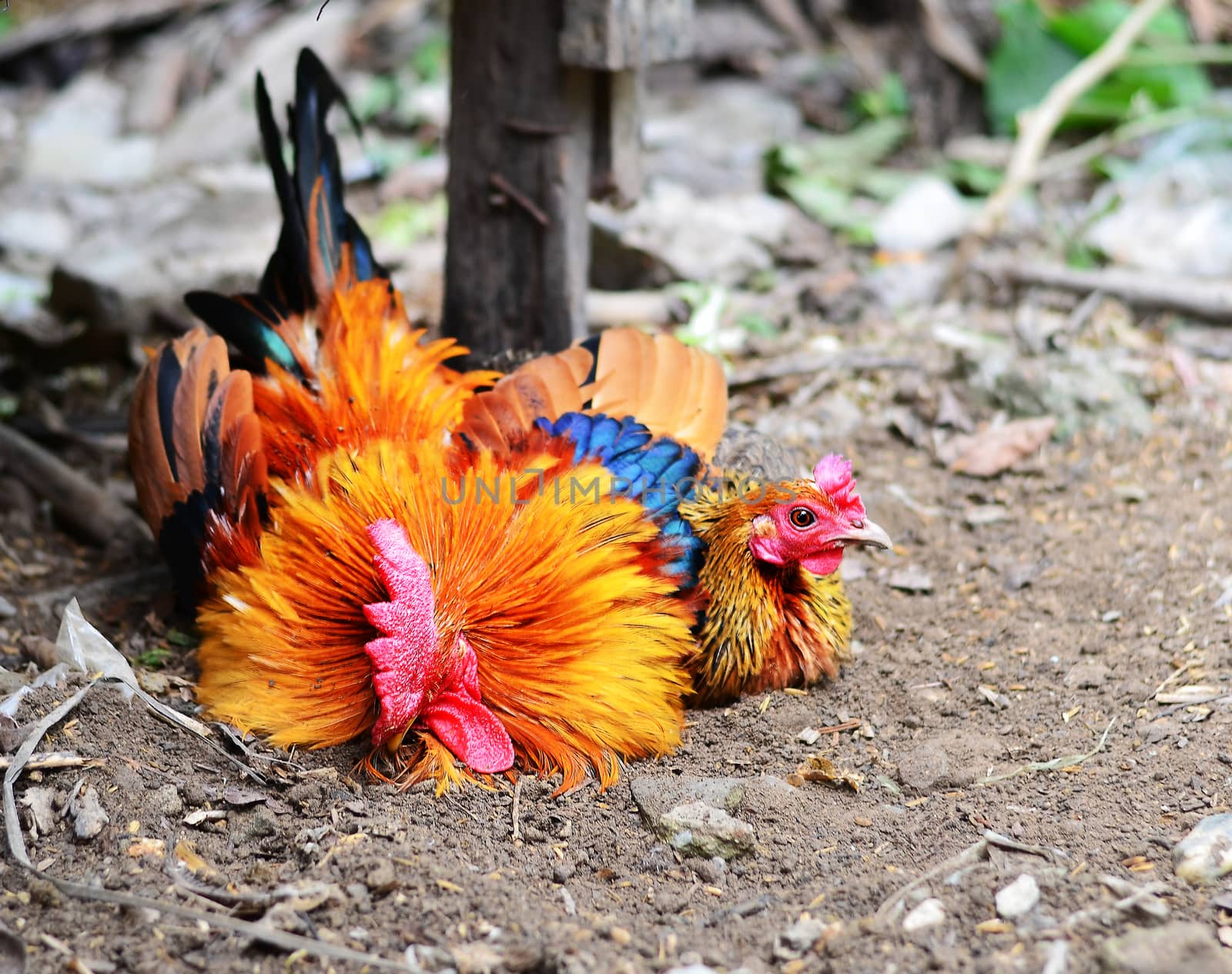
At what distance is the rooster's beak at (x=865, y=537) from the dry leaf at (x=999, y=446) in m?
1.47

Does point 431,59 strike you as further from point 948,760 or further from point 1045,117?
point 948,760

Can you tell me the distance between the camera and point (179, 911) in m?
2.39

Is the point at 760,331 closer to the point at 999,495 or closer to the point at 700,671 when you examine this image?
the point at 999,495

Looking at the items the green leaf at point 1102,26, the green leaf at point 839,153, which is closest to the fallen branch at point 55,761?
the green leaf at point 839,153

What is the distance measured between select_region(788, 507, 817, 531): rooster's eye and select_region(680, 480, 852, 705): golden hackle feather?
52 mm

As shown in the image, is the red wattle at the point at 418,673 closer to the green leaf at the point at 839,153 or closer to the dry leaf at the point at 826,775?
the dry leaf at the point at 826,775

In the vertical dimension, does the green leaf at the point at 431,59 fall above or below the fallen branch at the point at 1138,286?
above

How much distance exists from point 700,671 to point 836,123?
5755 millimetres

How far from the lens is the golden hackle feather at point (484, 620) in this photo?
311cm

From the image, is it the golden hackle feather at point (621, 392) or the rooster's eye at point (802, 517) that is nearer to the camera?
the rooster's eye at point (802, 517)

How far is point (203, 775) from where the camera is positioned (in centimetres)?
299

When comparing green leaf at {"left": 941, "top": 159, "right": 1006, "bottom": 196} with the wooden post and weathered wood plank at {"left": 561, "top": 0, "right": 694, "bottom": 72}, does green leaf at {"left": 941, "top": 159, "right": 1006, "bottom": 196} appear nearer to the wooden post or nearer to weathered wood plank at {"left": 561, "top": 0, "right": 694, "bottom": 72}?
the wooden post

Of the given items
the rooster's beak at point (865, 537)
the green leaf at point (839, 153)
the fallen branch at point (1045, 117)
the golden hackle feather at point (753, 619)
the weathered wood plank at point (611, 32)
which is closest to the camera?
the rooster's beak at point (865, 537)

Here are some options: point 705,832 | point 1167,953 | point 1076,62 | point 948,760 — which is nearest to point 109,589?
point 705,832
